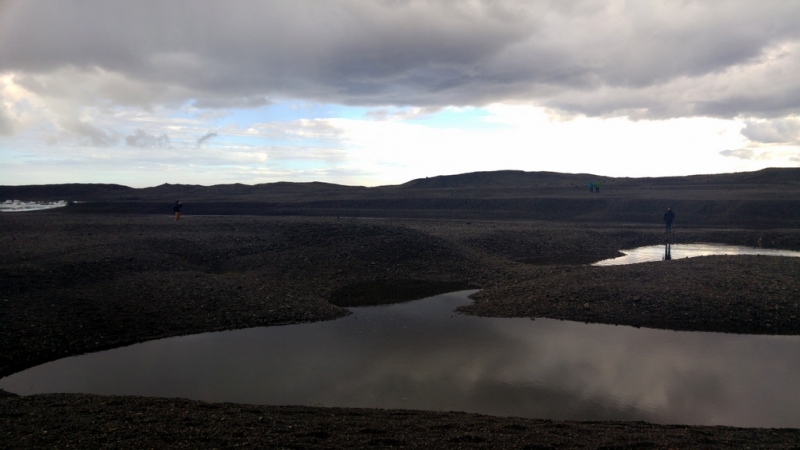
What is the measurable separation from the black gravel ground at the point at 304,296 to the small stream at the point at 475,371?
98cm

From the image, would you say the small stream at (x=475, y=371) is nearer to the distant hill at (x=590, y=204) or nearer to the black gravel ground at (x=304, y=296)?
the black gravel ground at (x=304, y=296)

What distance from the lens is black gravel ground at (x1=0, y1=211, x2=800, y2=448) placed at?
322 inches

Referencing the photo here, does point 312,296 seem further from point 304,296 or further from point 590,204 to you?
point 590,204

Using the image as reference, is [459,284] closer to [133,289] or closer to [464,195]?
[133,289]

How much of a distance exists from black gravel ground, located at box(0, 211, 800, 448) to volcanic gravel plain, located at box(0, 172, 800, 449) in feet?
0.17

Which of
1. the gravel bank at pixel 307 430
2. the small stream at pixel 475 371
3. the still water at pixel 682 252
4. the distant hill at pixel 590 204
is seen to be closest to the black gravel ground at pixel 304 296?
the gravel bank at pixel 307 430

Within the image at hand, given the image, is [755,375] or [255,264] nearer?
[755,375]

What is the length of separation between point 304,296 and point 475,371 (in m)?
8.78

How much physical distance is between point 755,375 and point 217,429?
471 inches

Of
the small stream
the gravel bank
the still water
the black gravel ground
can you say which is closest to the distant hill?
the still water

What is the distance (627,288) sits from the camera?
1825cm

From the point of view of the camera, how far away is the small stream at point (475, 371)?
10523 mm

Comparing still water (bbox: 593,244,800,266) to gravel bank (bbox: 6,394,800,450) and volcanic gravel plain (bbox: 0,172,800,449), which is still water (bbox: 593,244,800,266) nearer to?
volcanic gravel plain (bbox: 0,172,800,449)

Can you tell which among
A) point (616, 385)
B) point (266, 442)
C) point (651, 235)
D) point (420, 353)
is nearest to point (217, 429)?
point (266, 442)
